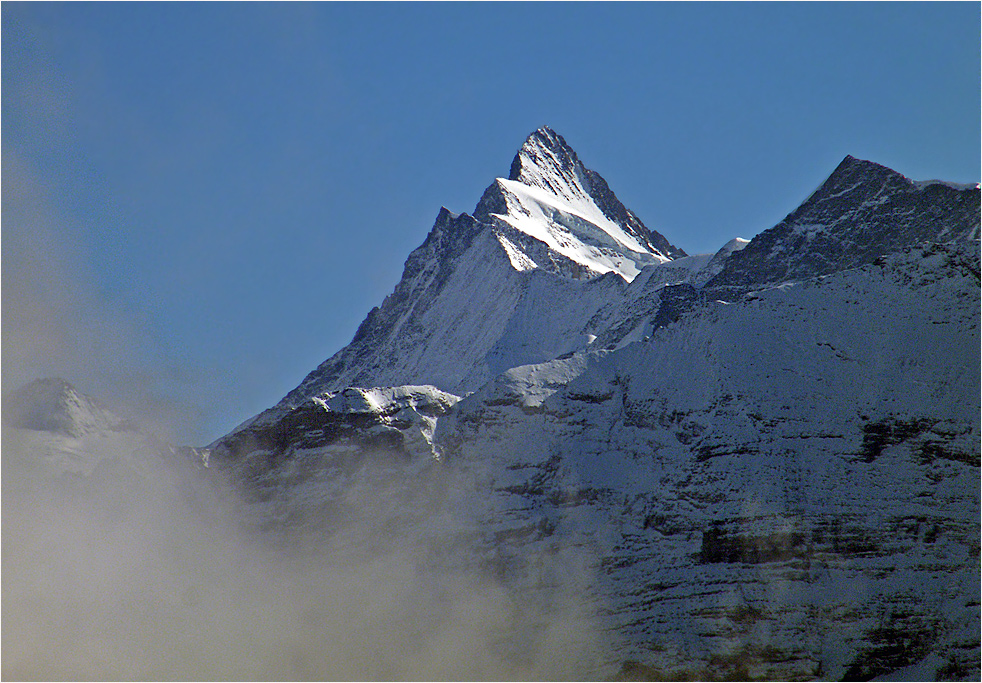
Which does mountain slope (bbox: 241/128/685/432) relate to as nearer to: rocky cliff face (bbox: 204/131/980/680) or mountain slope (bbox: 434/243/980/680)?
rocky cliff face (bbox: 204/131/980/680)

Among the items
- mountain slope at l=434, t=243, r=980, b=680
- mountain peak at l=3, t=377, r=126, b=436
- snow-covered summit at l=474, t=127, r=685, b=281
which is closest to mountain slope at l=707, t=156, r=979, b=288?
mountain slope at l=434, t=243, r=980, b=680

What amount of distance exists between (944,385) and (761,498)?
15.3m

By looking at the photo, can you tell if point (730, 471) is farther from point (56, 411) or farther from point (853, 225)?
point (56, 411)

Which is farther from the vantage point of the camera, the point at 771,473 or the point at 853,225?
the point at 853,225

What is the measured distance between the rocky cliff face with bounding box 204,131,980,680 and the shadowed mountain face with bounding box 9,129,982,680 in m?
0.14

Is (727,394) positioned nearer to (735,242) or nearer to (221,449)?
(221,449)

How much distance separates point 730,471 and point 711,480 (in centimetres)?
133

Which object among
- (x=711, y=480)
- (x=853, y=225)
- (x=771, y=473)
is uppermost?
(x=853, y=225)

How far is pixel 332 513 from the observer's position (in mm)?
101875

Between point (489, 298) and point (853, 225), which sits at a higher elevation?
point (489, 298)

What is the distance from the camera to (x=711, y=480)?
89312 mm

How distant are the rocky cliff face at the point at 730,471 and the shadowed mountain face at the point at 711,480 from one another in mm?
144

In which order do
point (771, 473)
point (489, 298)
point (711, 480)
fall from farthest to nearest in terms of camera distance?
point (489, 298), point (711, 480), point (771, 473)

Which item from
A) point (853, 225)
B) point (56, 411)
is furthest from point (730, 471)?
point (56, 411)
